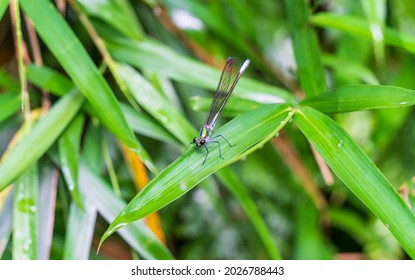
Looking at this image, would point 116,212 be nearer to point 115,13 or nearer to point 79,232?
point 79,232

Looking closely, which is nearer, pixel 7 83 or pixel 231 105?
pixel 231 105

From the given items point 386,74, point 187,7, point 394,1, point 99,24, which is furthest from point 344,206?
point 99,24

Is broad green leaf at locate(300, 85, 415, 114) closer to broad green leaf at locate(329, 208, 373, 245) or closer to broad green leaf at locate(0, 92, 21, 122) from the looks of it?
broad green leaf at locate(0, 92, 21, 122)

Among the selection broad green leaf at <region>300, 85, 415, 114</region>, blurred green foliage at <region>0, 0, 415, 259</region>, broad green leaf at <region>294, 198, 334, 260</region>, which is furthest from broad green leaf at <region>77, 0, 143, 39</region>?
broad green leaf at <region>294, 198, 334, 260</region>

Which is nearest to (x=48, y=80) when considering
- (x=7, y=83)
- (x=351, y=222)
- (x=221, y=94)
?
(x=7, y=83)

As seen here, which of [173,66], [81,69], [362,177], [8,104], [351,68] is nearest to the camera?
[362,177]

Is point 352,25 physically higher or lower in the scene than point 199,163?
higher
